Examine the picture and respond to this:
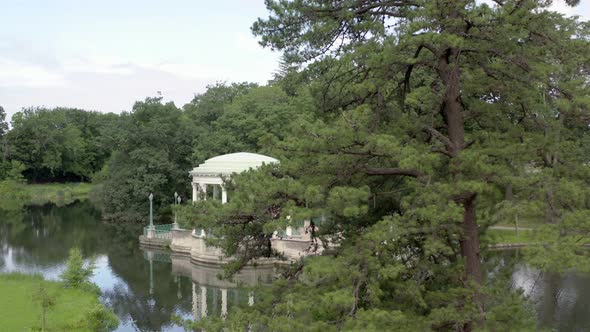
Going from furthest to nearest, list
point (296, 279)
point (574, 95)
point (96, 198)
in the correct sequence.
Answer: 1. point (96, 198)
2. point (296, 279)
3. point (574, 95)

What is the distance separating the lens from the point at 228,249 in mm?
8727

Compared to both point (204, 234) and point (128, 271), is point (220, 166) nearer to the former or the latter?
point (204, 234)

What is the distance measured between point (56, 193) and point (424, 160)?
63.7 meters

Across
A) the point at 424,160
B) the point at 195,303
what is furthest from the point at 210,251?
the point at 424,160

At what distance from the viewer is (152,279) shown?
2572 centimetres

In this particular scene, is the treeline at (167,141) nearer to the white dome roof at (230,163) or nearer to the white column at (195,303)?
the white dome roof at (230,163)

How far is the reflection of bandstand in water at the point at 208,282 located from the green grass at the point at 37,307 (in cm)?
367

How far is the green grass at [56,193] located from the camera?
199ft

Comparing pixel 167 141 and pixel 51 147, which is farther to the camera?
pixel 51 147

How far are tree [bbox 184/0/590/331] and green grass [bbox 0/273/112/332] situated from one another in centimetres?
986

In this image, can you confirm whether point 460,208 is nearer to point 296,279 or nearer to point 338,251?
point 338,251

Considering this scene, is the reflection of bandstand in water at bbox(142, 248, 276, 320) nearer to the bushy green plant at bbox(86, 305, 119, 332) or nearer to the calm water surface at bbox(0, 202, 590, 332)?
the calm water surface at bbox(0, 202, 590, 332)

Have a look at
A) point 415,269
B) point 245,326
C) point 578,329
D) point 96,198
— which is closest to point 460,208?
point 415,269

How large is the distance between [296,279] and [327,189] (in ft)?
4.88
